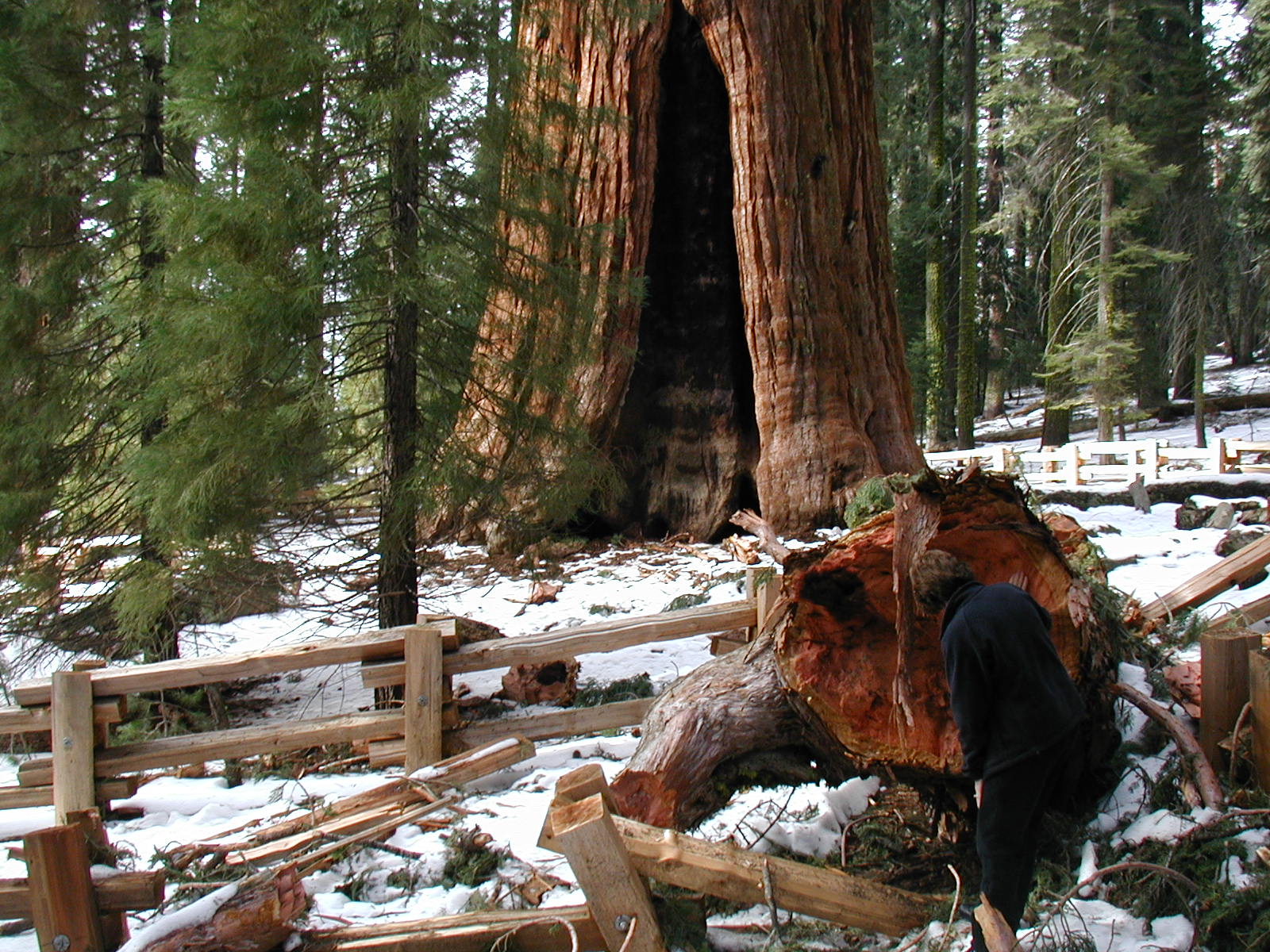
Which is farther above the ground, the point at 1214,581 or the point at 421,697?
the point at 1214,581

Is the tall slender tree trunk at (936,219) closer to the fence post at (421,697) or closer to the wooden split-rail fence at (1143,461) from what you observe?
the wooden split-rail fence at (1143,461)

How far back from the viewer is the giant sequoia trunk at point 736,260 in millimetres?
9148

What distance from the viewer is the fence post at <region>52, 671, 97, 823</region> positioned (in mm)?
4824

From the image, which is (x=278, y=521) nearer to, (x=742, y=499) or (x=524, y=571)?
(x=524, y=571)

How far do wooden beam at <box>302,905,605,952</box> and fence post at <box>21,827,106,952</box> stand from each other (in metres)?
0.77

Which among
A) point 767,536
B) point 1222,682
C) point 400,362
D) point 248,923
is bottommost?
point 248,923

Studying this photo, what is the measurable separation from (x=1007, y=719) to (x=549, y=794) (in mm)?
2598

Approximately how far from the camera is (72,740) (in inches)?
191

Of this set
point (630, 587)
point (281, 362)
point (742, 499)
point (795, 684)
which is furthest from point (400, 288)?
point (742, 499)

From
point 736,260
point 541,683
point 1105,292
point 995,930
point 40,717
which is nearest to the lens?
point 995,930

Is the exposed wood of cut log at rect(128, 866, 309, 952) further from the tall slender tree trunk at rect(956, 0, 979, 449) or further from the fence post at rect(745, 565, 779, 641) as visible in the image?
the tall slender tree trunk at rect(956, 0, 979, 449)

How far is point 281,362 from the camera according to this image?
523 centimetres

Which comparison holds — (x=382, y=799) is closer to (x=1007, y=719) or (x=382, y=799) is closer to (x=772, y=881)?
(x=772, y=881)

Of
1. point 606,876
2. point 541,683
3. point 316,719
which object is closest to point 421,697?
point 316,719
